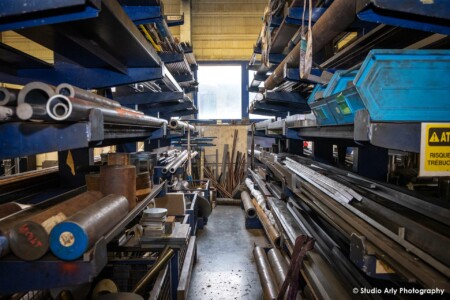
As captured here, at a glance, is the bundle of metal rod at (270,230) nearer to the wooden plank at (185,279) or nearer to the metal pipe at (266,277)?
the metal pipe at (266,277)

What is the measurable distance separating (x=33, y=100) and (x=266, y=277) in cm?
228

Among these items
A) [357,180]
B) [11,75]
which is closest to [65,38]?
[11,75]

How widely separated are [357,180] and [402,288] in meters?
0.86

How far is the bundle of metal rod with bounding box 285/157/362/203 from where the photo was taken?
1615 millimetres

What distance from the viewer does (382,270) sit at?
40.9 inches

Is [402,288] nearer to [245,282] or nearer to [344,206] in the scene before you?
[344,206]

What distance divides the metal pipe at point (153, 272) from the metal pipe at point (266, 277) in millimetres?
881

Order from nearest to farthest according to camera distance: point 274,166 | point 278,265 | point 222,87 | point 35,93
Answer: point 35,93, point 278,265, point 274,166, point 222,87

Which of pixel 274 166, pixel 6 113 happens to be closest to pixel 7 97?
pixel 6 113

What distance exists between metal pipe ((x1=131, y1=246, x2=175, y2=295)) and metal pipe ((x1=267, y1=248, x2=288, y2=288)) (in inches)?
37.7

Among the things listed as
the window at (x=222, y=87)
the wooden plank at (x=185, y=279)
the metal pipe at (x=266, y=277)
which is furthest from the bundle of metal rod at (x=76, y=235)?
the window at (x=222, y=87)

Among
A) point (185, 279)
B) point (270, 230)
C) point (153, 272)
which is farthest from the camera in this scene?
point (270, 230)

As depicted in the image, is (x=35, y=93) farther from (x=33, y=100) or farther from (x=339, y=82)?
(x=339, y=82)

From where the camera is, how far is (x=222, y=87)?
8344 millimetres
